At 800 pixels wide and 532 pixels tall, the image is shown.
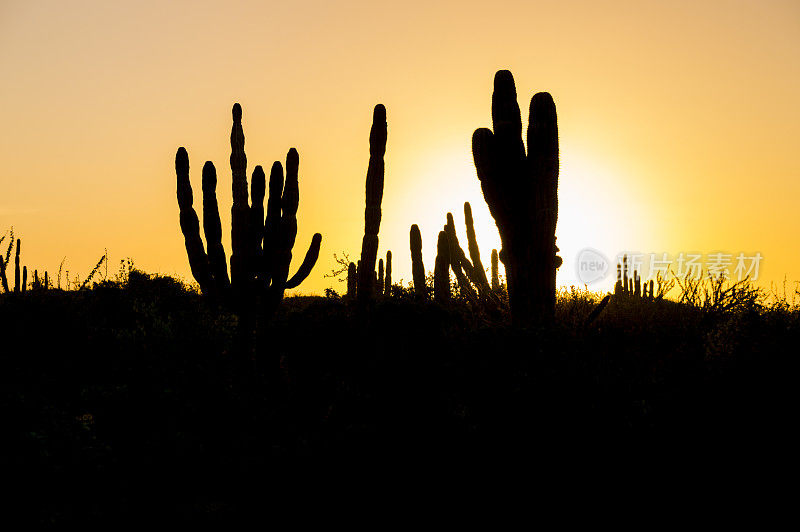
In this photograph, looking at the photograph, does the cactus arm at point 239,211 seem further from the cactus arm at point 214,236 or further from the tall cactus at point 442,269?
the tall cactus at point 442,269

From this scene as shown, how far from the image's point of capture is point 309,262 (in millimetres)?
17297

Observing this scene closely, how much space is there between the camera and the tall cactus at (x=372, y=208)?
1351 cm

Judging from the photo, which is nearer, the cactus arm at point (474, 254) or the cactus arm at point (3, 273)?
the cactus arm at point (474, 254)

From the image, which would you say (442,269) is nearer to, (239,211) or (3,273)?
(239,211)

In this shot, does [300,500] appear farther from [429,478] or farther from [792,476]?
[792,476]

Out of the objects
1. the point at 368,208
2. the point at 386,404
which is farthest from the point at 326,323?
the point at 386,404

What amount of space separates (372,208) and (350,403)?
5.96m

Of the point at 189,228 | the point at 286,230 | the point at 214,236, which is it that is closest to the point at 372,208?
the point at 286,230

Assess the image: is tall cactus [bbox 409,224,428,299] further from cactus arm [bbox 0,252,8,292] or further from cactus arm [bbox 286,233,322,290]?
cactus arm [bbox 0,252,8,292]

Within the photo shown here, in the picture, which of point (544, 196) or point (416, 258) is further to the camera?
point (416, 258)

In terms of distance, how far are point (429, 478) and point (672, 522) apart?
7.11 ft

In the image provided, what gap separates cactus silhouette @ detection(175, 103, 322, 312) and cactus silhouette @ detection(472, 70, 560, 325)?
494 cm

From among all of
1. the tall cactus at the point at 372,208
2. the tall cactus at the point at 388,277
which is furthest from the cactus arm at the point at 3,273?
the tall cactus at the point at 372,208

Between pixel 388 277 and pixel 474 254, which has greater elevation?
pixel 474 254
